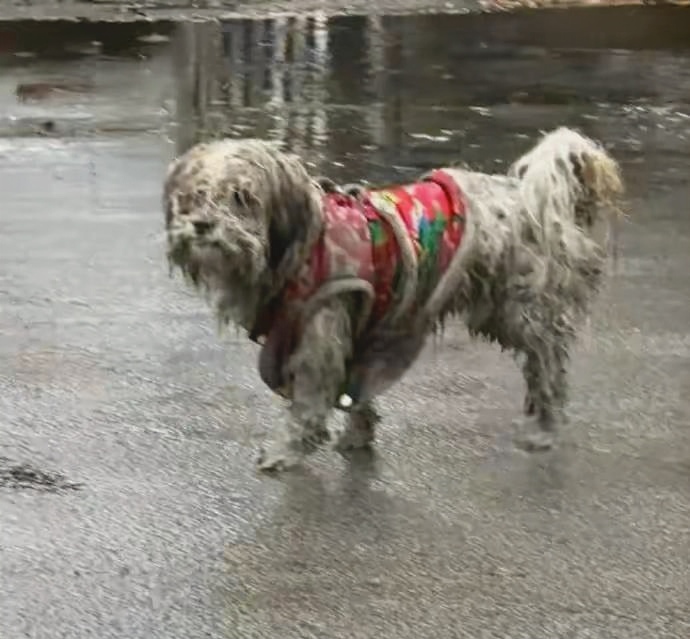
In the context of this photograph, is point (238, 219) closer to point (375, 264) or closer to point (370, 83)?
point (375, 264)

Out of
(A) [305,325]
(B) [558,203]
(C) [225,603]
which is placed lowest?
(C) [225,603]

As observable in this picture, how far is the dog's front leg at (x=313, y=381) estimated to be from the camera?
187 inches

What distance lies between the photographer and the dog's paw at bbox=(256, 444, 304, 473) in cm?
501

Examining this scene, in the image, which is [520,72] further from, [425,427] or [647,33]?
[425,427]

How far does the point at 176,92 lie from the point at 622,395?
698 centimetres

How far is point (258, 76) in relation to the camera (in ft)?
41.4

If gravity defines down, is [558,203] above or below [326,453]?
above

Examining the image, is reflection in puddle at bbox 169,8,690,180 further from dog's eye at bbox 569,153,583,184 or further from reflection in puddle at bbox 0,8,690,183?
dog's eye at bbox 569,153,583,184

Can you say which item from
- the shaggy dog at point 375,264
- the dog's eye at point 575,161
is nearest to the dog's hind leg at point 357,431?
the shaggy dog at point 375,264

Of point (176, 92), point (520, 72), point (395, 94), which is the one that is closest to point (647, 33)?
point (520, 72)

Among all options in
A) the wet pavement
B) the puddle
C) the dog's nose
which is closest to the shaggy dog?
the dog's nose

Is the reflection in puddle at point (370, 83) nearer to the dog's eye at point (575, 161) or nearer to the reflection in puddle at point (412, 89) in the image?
the reflection in puddle at point (412, 89)

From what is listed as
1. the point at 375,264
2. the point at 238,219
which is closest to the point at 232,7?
the point at 375,264

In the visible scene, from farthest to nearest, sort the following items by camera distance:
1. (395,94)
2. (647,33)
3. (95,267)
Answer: (647,33) → (395,94) → (95,267)
